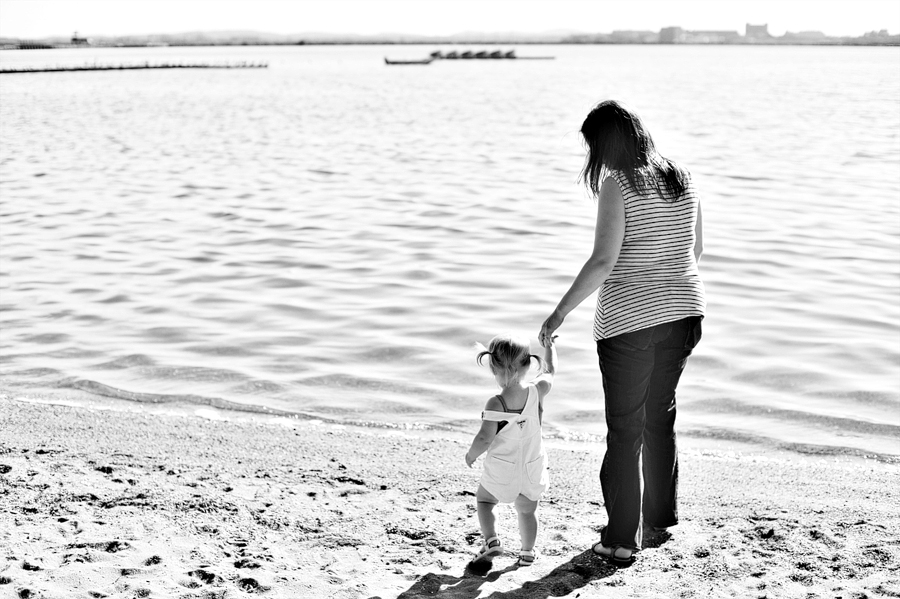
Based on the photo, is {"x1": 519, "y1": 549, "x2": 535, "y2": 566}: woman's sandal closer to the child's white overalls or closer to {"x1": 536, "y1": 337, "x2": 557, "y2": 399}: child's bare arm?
the child's white overalls

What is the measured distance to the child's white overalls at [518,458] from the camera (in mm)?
3795

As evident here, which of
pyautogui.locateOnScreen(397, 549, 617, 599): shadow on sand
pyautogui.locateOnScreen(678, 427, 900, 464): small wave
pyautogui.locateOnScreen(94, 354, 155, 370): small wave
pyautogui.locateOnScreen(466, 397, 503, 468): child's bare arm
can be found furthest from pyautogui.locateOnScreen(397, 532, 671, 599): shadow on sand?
pyautogui.locateOnScreen(94, 354, 155, 370): small wave

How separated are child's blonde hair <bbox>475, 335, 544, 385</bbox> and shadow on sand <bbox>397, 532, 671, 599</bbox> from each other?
845 mm

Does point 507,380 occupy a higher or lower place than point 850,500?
higher

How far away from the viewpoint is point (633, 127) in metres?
3.68

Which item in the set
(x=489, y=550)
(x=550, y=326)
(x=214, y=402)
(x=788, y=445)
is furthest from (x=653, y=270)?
(x=214, y=402)

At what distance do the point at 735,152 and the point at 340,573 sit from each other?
72.9ft

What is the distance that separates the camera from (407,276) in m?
11.1

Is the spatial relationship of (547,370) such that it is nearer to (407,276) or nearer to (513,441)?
(513,441)

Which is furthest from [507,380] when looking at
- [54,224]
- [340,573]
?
[54,224]

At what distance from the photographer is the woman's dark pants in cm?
387

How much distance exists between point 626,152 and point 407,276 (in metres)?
7.51

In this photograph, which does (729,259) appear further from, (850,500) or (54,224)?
(54,224)

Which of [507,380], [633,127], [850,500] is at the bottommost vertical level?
[850,500]
